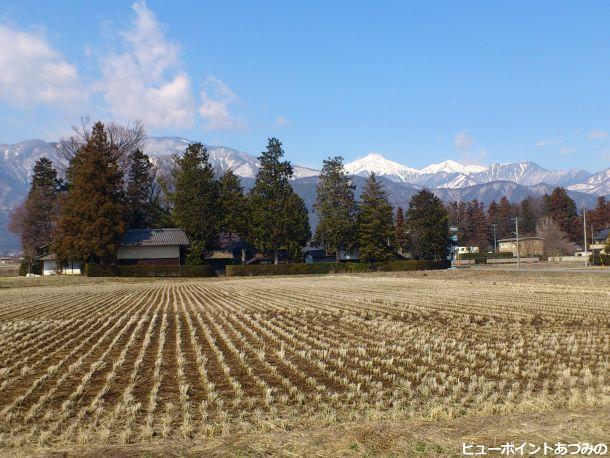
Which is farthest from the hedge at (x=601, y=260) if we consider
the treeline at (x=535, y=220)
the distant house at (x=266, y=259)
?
the distant house at (x=266, y=259)

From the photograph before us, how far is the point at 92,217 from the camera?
57938 millimetres

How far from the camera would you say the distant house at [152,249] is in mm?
63625

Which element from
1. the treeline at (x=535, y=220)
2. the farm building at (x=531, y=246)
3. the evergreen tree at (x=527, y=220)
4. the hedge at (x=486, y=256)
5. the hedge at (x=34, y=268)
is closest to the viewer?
the hedge at (x=34, y=268)

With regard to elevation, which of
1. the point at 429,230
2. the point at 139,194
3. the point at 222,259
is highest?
Result: the point at 139,194

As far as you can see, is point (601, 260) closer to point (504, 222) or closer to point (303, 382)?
point (504, 222)

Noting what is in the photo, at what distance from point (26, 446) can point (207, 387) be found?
3.20 metres

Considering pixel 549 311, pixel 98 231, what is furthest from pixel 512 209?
pixel 549 311

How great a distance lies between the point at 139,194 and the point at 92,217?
16.5 m

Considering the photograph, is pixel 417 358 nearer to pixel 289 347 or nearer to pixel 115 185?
pixel 289 347

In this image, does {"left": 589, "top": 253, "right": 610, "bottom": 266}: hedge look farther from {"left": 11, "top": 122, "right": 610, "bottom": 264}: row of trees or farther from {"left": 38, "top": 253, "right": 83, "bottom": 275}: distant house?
{"left": 38, "top": 253, "right": 83, "bottom": 275}: distant house

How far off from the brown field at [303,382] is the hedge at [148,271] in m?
38.8

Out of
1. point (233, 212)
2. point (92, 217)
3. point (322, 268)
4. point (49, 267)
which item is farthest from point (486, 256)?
point (49, 267)

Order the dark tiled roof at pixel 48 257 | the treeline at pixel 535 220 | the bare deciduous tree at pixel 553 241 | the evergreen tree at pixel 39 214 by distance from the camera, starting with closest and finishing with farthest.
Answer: the dark tiled roof at pixel 48 257
the evergreen tree at pixel 39 214
the bare deciduous tree at pixel 553 241
the treeline at pixel 535 220

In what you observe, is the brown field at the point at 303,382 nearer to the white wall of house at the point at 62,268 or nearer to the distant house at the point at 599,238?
the white wall of house at the point at 62,268
